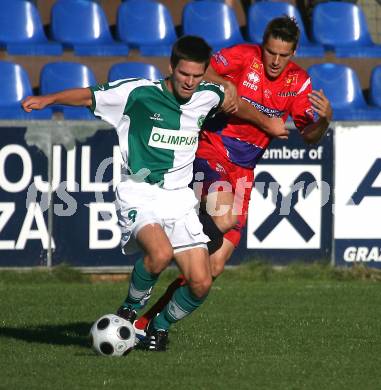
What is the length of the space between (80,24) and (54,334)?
5.99 meters

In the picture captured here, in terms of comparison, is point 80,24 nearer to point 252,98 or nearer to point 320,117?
point 252,98

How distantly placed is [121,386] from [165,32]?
8.03m

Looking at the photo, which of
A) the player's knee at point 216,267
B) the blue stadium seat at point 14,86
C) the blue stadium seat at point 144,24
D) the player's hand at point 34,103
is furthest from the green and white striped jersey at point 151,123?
the blue stadium seat at point 144,24

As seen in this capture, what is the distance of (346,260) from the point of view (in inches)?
472

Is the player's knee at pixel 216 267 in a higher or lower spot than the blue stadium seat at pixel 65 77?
lower

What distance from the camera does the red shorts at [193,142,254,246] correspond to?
830 cm

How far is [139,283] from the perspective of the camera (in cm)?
747

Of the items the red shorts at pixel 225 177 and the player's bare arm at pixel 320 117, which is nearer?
the player's bare arm at pixel 320 117

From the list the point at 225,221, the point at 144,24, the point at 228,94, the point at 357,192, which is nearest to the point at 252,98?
the point at 228,94

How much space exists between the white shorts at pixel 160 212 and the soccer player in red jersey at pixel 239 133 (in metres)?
0.73

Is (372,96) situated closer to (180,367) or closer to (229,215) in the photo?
(229,215)

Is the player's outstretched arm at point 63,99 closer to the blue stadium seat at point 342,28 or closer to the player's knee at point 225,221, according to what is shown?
the player's knee at point 225,221

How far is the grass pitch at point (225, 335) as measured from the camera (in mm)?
6609

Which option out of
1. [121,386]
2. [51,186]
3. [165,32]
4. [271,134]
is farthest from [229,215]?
[165,32]
